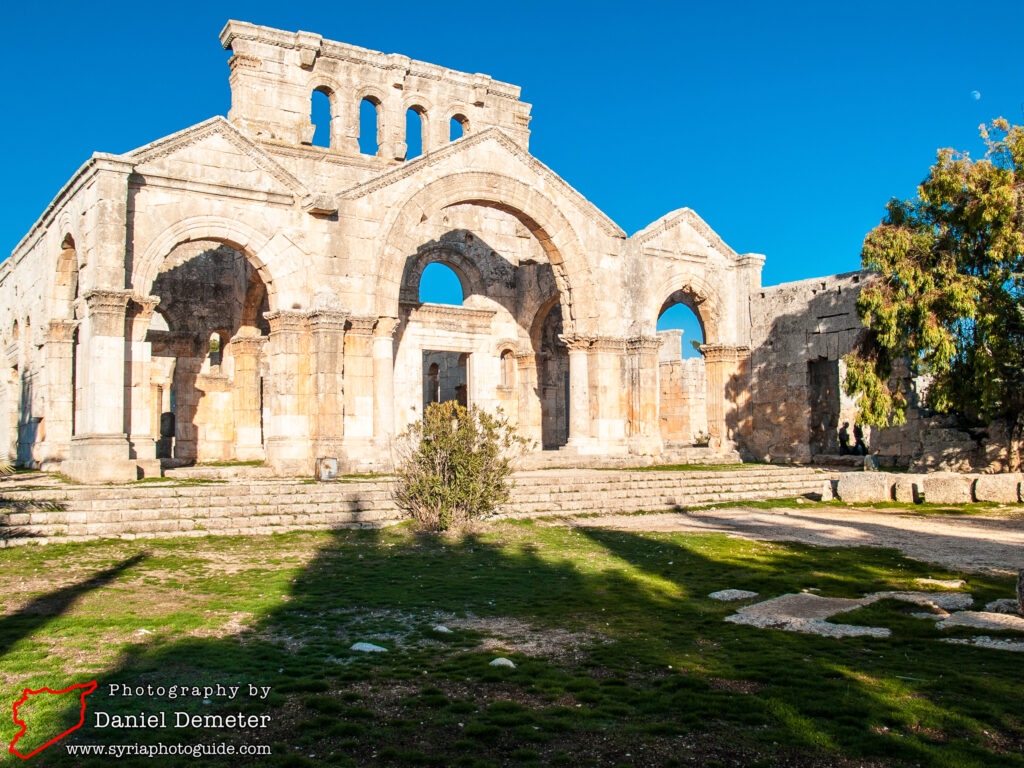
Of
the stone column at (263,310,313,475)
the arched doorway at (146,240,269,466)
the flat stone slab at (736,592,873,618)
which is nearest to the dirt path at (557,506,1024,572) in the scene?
the flat stone slab at (736,592,873,618)

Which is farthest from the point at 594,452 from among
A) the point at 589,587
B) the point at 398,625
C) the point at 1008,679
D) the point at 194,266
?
the point at 1008,679

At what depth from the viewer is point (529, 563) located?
10.0 m

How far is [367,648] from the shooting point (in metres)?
6.18

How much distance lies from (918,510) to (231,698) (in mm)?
13492

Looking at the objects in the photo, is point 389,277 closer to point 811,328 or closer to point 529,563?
point 529,563

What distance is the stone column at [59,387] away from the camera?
1861 cm

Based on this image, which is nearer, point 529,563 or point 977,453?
A: point 529,563

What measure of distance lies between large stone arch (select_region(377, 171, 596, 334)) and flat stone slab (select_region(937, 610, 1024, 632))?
13.8 m

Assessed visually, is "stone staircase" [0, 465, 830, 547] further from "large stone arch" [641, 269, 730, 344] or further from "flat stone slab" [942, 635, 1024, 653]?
"flat stone slab" [942, 635, 1024, 653]

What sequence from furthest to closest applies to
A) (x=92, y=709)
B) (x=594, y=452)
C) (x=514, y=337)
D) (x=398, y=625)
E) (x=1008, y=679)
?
(x=514, y=337) < (x=594, y=452) < (x=398, y=625) < (x=1008, y=679) < (x=92, y=709)

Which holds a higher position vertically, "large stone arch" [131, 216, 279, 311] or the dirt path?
"large stone arch" [131, 216, 279, 311]

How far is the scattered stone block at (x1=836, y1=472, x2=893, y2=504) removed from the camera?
16688 mm

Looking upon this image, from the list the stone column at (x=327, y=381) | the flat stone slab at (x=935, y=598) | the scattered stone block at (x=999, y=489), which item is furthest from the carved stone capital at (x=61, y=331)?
the scattered stone block at (x=999, y=489)

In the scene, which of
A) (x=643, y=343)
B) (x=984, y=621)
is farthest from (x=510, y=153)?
(x=984, y=621)
